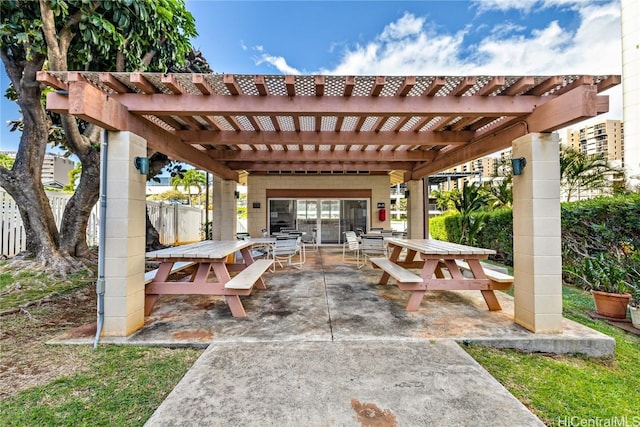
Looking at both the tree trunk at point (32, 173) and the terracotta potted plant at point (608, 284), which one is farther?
the tree trunk at point (32, 173)

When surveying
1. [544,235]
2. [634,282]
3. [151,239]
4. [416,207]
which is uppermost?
[416,207]

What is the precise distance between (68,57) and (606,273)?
33.2 ft

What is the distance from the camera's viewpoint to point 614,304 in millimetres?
3871

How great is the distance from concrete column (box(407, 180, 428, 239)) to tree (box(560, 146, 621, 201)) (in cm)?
461

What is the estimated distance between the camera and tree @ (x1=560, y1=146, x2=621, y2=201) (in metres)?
8.52

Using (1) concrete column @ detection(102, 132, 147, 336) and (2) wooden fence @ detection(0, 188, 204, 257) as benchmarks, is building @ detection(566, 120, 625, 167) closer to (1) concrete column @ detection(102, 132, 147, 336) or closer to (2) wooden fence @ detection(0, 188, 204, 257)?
(1) concrete column @ detection(102, 132, 147, 336)

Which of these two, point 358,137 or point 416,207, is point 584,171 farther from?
point 358,137

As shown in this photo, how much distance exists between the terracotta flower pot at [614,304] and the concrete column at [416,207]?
4350mm

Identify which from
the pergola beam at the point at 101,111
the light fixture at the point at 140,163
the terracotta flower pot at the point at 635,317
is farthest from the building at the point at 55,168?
the terracotta flower pot at the point at 635,317

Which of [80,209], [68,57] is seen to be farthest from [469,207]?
[68,57]

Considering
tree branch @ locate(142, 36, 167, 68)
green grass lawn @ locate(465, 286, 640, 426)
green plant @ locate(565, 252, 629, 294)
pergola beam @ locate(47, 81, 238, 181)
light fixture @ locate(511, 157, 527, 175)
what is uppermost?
tree branch @ locate(142, 36, 167, 68)

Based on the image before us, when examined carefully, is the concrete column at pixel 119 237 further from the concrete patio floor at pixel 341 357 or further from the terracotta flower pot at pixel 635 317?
the terracotta flower pot at pixel 635 317

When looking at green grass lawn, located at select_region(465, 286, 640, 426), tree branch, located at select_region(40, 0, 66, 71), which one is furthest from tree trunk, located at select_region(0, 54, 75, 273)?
green grass lawn, located at select_region(465, 286, 640, 426)

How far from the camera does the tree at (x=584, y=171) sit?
8.52 metres
